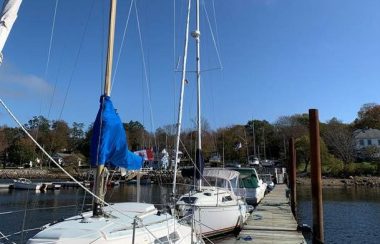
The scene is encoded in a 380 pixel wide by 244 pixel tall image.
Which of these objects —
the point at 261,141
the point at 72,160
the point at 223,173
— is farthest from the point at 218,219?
the point at 72,160

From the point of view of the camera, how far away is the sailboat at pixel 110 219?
9.07 m

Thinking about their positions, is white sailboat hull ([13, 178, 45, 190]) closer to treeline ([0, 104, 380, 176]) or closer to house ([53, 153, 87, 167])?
treeline ([0, 104, 380, 176])

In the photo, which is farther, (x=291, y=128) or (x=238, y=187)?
(x=291, y=128)

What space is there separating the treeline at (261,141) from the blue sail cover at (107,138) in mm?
61311

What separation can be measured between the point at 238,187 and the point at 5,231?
17140 millimetres

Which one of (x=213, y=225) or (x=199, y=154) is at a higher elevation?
(x=199, y=154)

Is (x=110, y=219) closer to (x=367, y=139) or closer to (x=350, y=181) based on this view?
(x=350, y=181)

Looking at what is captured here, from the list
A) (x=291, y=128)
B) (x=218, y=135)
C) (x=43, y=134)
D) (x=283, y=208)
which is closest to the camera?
(x=283, y=208)

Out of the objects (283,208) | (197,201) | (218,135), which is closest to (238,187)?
(283,208)

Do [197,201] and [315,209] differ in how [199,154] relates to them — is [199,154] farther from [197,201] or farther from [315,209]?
[315,209]

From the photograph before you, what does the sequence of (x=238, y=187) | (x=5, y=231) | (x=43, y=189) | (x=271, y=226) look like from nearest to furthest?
(x=271, y=226)
(x=5, y=231)
(x=238, y=187)
(x=43, y=189)

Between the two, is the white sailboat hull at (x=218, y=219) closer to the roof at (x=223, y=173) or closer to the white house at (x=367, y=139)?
the roof at (x=223, y=173)

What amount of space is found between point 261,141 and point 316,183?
97.3 m

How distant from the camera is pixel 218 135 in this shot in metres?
110
